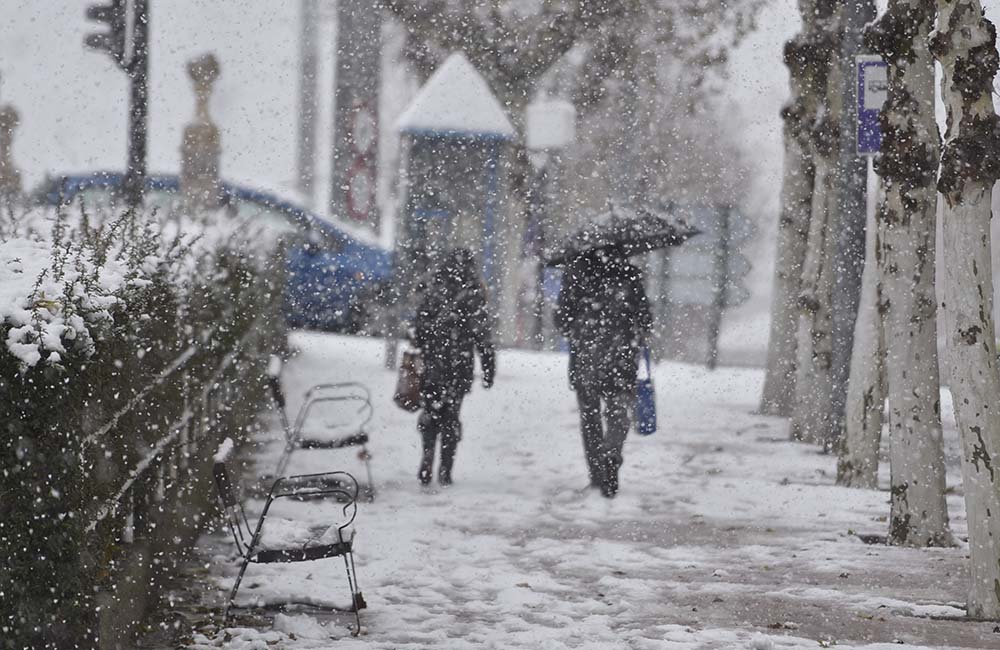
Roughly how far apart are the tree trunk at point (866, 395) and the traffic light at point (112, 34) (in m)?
5.97

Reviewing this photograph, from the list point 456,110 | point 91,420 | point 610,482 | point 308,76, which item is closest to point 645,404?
point 610,482

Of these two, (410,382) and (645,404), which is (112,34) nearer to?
(410,382)

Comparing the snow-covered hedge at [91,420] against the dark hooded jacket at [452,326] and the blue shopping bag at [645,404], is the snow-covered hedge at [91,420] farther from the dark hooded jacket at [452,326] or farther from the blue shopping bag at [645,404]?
the blue shopping bag at [645,404]

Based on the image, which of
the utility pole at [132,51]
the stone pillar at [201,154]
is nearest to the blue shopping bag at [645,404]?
the utility pole at [132,51]

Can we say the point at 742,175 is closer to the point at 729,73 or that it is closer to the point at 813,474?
the point at 729,73

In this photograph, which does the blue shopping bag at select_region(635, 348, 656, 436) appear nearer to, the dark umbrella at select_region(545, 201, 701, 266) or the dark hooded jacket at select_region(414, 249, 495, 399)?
the dark umbrella at select_region(545, 201, 701, 266)

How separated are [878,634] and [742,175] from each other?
1671 inches

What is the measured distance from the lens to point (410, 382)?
11.3 meters

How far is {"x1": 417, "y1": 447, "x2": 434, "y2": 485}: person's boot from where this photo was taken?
11.3 metres

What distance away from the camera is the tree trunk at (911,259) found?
8.13m

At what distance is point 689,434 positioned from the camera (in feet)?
48.7

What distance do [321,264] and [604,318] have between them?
7996 mm

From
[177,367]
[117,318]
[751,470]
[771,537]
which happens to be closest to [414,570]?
[177,367]

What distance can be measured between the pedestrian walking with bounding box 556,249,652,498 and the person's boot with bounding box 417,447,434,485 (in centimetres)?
124
